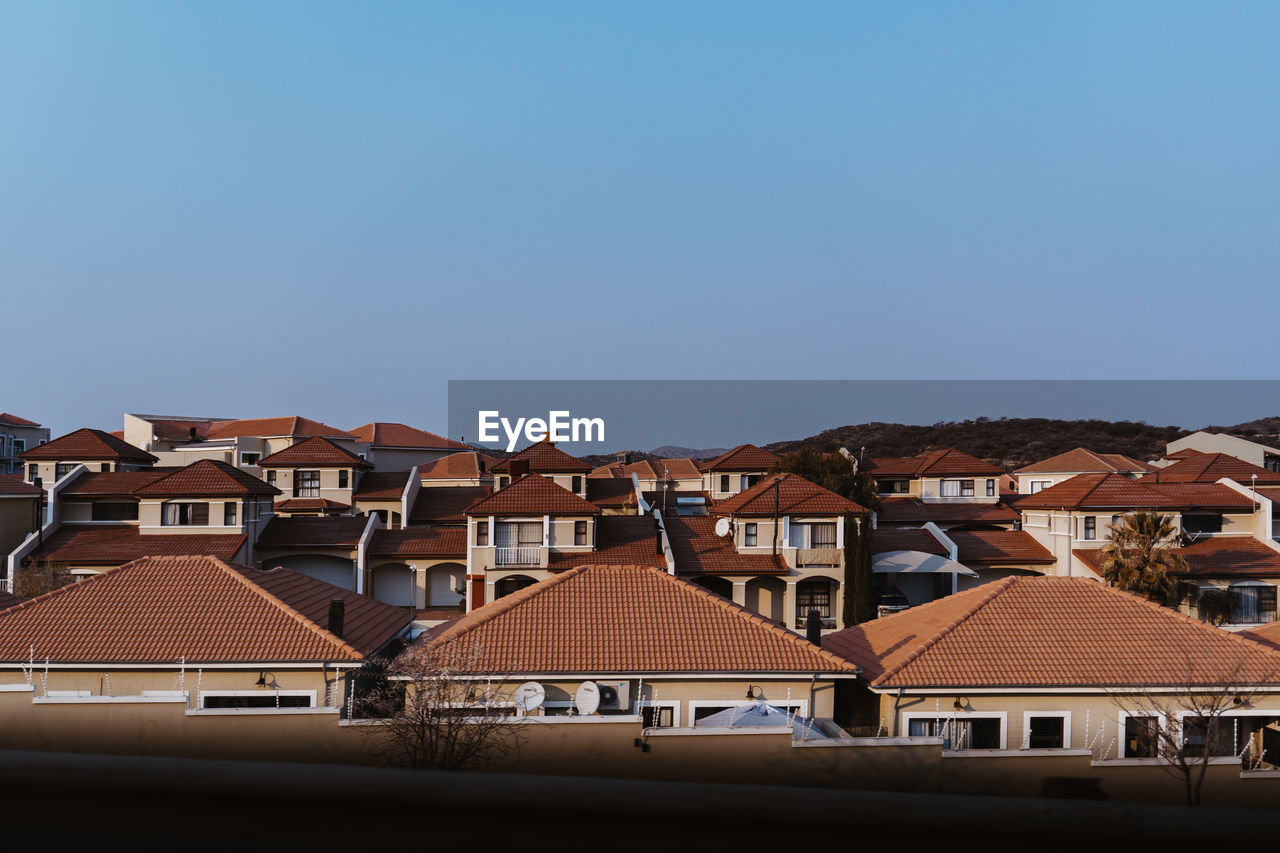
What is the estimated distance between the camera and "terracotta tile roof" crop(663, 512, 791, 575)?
2681 cm

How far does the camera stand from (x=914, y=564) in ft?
92.3

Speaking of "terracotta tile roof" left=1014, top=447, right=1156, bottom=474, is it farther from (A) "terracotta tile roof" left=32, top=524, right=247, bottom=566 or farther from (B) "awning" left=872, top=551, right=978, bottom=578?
(A) "terracotta tile roof" left=32, top=524, right=247, bottom=566

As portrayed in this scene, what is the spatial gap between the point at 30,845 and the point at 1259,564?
1291 inches

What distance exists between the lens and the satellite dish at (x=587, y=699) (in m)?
12.8

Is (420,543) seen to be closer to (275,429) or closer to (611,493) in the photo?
(611,493)

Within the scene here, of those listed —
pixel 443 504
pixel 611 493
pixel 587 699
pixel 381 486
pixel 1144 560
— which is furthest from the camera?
pixel 381 486

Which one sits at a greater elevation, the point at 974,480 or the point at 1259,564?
the point at 974,480

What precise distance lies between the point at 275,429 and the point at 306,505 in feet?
64.2

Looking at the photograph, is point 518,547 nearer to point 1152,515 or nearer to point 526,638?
point 526,638

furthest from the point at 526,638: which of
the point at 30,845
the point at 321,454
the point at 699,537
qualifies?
the point at 321,454

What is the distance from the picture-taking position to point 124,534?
29.0 metres

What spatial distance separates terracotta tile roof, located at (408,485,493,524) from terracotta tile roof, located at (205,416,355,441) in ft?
60.5

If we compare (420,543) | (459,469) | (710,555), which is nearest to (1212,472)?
(710,555)

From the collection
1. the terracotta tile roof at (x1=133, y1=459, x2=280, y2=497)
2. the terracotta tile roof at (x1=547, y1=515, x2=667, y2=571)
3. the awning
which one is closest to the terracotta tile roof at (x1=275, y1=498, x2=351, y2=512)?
the terracotta tile roof at (x1=133, y1=459, x2=280, y2=497)
